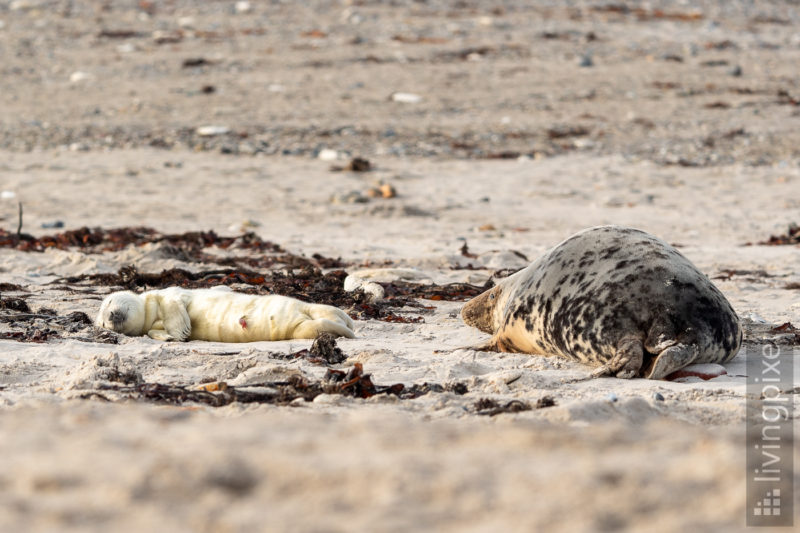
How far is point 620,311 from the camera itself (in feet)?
14.6

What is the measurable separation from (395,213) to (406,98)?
201 inches

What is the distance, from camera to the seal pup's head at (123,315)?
507cm

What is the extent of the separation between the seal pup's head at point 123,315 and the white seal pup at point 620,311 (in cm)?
187

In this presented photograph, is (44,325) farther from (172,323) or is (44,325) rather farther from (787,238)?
(787,238)

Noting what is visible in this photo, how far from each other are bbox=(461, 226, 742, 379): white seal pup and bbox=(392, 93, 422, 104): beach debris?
1029 centimetres

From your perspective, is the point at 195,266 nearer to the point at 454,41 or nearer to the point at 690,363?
the point at 690,363

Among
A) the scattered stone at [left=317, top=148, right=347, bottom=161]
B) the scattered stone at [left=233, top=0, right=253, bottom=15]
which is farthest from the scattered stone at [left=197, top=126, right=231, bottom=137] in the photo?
the scattered stone at [left=233, top=0, right=253, bottom=15]

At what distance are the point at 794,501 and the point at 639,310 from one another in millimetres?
2227

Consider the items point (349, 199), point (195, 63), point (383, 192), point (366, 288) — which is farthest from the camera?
point (195, 63)

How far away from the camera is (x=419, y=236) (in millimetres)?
9570

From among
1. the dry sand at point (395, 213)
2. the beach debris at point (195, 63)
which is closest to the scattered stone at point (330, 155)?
the dry sand at point (395, 213)

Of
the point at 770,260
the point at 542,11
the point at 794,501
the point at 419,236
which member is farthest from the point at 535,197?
the point at 542,11

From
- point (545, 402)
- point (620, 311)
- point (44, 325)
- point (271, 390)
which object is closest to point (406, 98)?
point (44, 325)

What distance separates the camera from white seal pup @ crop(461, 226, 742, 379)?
4.31m
